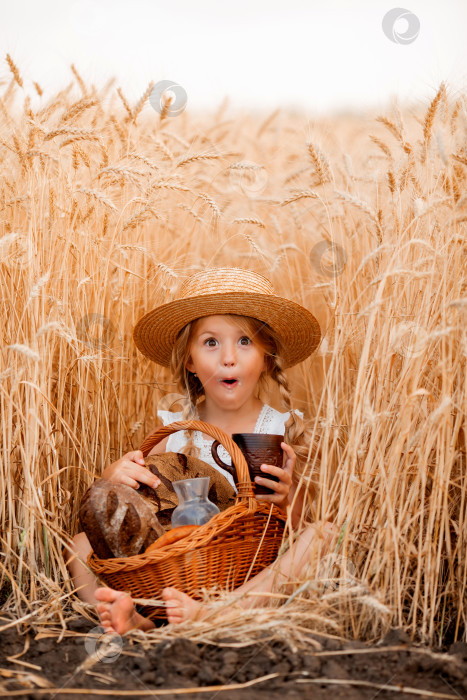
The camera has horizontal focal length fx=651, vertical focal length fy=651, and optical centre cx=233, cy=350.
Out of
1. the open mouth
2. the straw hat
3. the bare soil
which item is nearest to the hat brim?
the straw hat

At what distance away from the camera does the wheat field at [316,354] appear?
1544 millimetres

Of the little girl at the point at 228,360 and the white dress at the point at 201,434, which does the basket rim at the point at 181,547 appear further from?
the white dress at the point at 201,434

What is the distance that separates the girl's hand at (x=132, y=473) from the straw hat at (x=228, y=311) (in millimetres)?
553

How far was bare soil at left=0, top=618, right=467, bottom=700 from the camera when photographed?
1265 millimetres

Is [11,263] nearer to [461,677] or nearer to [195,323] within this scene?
[195,323]

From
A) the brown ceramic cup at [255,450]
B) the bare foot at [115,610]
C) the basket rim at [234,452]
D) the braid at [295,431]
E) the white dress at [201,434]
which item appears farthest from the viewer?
the white dress at [201,434]

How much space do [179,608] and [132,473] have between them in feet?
1.50

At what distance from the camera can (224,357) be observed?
7.05ft

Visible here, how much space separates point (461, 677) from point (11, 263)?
1.62m

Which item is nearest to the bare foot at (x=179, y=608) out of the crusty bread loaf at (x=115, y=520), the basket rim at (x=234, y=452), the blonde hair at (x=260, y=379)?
the crusty bread loaf at (x=115, y=520)

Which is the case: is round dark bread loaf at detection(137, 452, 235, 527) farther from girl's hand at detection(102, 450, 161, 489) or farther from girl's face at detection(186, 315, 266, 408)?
girl's face at detection(186, 315, 266, 408)

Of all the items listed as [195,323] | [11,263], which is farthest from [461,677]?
[11,263]

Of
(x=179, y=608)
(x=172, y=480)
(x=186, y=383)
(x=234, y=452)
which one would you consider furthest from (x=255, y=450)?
(x=186, y=383)

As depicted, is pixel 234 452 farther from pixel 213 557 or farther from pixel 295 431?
pixel 295 431
